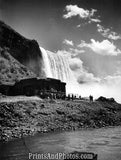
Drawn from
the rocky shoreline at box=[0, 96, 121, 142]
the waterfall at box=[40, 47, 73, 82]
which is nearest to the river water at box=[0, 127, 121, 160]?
the rocky shoreline at box=[0, 96, 121, 142]

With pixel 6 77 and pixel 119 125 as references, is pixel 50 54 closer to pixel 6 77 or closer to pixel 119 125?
pixel 6 77

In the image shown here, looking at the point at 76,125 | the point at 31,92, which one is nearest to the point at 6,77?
the point at 31,92

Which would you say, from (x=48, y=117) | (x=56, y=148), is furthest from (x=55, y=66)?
(x=56, y=148)

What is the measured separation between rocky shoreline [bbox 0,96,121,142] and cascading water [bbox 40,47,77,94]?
3949 centimetres

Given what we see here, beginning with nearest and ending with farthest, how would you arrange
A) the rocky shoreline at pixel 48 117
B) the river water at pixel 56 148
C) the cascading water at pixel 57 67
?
the river water at pixel 56 148, the rocky shoreline at pixel 48 117, the cascading water at pixel 57 67

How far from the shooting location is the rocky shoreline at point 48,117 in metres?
32.2

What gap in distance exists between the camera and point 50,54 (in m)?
91.6

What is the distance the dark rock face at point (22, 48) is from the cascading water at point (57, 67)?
97.3 inches

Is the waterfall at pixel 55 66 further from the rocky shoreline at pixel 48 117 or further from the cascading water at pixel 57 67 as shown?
the rocky shoreline at pixel 48 117

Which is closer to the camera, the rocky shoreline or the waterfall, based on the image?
the rocky shoreline

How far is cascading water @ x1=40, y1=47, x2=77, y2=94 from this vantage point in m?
88.4

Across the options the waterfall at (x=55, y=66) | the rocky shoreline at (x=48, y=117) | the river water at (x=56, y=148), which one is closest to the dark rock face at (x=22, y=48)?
the waterfall at (x=55, y=66)

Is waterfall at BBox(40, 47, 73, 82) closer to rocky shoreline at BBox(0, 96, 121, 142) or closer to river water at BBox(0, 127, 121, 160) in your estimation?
rocky shoreline at BBox(0, 96, 121, 142)

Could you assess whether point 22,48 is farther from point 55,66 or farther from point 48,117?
point 48,117
